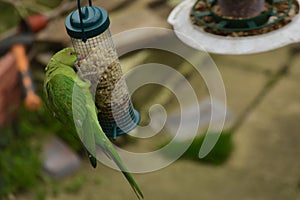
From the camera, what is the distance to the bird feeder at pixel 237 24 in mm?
2357

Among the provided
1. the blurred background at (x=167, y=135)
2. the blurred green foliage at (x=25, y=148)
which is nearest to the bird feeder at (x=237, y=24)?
the blurred background at (x=167, y=135)

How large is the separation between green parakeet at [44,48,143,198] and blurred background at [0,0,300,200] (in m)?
2.46

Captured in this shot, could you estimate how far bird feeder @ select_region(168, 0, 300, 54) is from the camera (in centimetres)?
236

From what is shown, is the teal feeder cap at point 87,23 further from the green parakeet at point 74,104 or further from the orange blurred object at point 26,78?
the orange blurred object at point 26,78

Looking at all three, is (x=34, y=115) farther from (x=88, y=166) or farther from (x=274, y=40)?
(x=274, y=40)

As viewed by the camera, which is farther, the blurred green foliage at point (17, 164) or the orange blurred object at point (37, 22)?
the orange blurred object at point (37, 22)

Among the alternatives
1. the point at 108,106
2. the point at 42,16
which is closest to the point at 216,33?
the point at 108,106

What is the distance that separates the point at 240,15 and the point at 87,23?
918 millimetres

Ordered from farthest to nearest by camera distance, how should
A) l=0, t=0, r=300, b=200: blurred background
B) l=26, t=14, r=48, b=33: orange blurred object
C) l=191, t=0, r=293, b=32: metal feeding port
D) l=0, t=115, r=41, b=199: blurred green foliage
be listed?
l=26, t=14, r=48, b=33: orange blurred object → l=0, t=115, r=41, b=199: blurred green foliage → l=0, t=0, r=300, b=200: blurred background → l=191, t=0, r=293, b=32: metal feeding port

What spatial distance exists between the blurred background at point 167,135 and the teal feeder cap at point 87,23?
8.68ft

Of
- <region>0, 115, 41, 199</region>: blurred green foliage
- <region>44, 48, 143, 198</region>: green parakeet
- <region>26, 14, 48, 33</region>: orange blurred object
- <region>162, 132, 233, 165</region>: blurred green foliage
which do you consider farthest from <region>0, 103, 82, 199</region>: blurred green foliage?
<region>44, 48, 143, 198</region>: green parakeet

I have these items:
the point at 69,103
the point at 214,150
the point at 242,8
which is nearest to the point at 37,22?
the point at 214,150

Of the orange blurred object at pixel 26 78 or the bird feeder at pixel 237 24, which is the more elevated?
the bird feeder at pixel 237 24

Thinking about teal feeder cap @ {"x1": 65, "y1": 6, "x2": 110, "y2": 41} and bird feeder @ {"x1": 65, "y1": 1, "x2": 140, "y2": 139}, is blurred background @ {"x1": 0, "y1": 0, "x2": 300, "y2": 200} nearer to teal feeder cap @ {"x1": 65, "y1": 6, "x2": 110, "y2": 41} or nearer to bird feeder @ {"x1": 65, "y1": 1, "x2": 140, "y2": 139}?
bird feeder @ {"x1": 65, "y1": 1, "x2": 140, "y2": 139}
